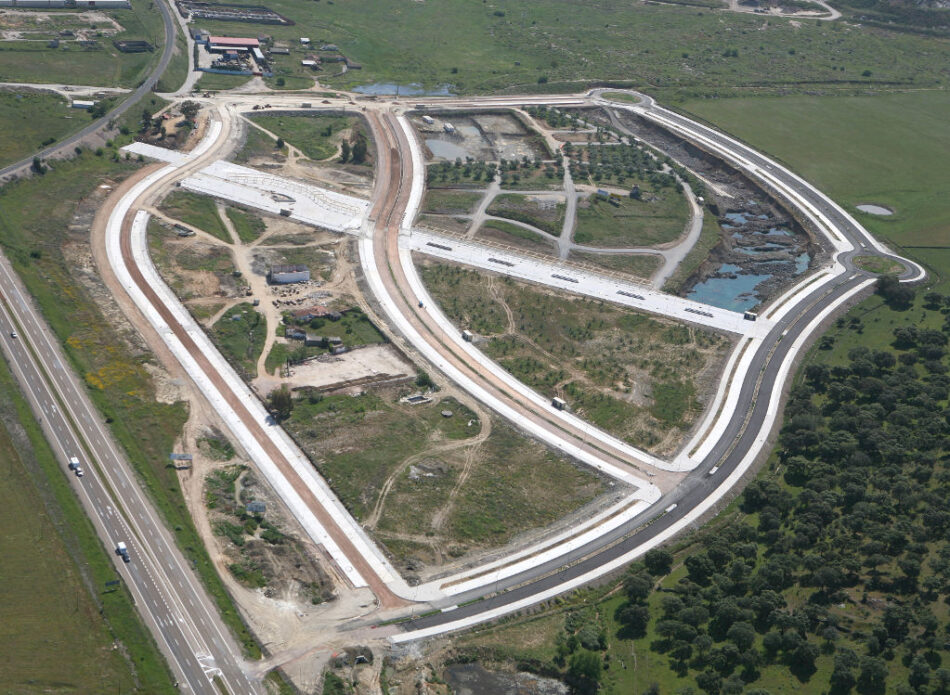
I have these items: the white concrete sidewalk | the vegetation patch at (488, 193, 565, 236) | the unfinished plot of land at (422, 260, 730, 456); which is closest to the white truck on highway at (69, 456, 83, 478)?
the unfinished plot of land at (422, 260, 730, 456)

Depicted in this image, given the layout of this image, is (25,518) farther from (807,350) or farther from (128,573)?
(807,350)

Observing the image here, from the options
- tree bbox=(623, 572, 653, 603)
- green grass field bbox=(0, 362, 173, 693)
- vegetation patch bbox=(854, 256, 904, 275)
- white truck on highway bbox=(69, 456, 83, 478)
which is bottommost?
green grass field bbox=(0, 362, 173, 693)

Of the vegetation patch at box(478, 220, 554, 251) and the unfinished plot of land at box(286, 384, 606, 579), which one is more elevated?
the vegetation patch at box(478, 220, 554, 251)

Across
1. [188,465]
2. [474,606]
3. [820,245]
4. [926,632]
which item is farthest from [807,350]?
[188,465]

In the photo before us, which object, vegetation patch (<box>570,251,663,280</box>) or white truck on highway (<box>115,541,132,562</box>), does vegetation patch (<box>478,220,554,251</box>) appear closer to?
vegetation patch (<box>570,251,663,280</box>)

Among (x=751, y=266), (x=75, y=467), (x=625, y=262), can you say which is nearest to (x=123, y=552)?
(x=75, y=467)

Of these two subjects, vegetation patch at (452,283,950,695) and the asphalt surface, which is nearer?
the asphalt surface

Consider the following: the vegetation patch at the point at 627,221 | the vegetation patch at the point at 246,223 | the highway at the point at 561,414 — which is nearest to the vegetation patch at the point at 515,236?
the vegetation patch at the point at 627,221
